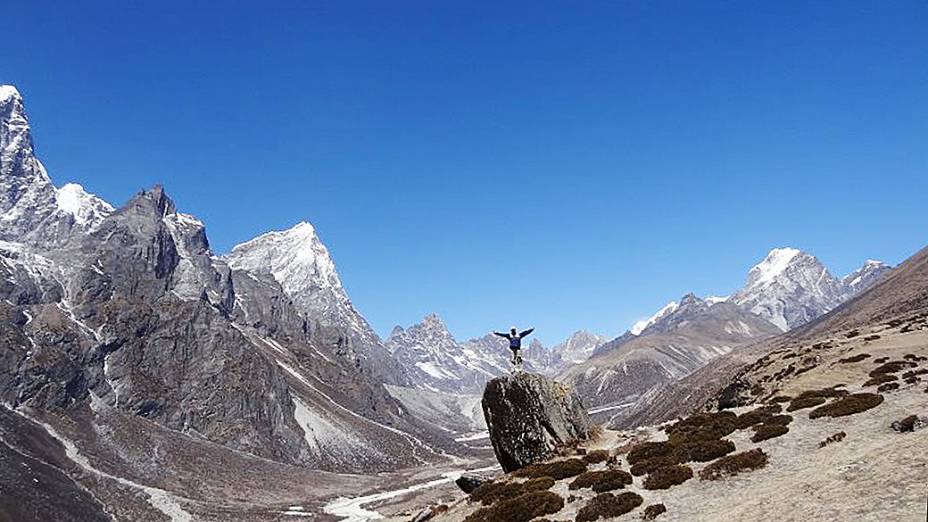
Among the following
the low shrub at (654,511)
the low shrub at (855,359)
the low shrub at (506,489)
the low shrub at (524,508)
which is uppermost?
the low shrub at (855,359)

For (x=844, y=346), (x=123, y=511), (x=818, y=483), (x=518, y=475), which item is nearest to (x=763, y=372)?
(x=844, y=346)

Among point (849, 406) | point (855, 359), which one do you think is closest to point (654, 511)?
point (849, 406)

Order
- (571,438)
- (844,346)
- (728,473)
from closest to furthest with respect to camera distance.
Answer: (728,473)
(571,438)
(844,346)

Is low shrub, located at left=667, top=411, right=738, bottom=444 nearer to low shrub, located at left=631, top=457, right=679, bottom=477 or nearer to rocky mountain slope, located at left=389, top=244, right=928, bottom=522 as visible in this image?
rocky mountain slope, located at left=389, top=244, right=928, bottom=522

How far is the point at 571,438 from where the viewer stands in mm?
42188

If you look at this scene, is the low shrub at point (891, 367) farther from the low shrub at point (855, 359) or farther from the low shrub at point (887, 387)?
the low shrub at point (887, 387)

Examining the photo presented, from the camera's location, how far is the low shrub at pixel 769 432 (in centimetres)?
3102

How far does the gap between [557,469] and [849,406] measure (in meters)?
15.1

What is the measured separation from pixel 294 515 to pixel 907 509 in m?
143

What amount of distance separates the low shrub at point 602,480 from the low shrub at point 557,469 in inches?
79.1

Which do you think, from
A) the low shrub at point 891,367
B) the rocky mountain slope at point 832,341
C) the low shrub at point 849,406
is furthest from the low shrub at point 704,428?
the rocky mountain slope at point 832,341

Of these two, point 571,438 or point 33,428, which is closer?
point 571,438

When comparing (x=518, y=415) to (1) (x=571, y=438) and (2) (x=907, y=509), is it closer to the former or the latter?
(1) (x=571, y=438)

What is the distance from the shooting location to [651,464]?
31.6 m
